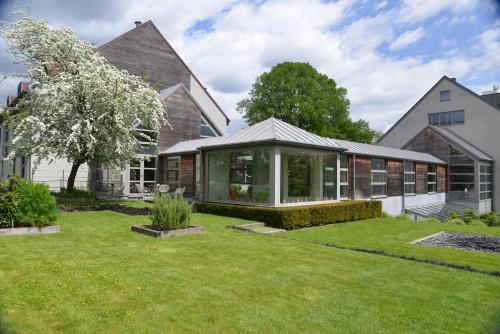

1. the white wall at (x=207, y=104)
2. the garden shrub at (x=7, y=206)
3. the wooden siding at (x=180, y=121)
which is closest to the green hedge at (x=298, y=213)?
the garden shrub at (x=7, y=206)

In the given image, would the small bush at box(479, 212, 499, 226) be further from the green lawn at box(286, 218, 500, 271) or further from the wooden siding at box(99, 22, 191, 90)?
the wooden siding at box(99, 22, 191, 90)

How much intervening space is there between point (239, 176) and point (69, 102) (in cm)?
896

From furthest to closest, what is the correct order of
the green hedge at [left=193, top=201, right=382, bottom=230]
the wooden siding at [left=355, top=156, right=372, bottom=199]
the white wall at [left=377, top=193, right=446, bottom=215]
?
the white wall at [left=377, top=193, right=446, bottom=215] → the wooden siding at [left=355, top=156, right=372, bottom=199] → the green hedge at [left=193, top=201, right=382, bottom=230]

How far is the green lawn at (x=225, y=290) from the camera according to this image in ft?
14.6

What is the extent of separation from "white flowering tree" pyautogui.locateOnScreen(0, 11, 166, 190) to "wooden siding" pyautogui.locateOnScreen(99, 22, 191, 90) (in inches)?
430

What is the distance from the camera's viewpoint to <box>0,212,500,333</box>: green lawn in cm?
445

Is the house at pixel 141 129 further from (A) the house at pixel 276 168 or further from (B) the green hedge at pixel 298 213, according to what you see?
(B) the green hedge at pixel 298 213

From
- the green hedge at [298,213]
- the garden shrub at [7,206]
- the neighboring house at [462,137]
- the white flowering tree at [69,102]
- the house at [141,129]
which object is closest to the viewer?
the garden shrub at [7,206]

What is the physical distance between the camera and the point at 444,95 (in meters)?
36.9

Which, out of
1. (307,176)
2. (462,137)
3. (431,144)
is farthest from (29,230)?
(462,137)

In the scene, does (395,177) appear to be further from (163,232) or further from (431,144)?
(163,232)

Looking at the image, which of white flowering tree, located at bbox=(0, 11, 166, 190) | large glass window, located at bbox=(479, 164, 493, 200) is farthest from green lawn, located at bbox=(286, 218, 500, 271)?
large glass window, located at bbox=(479, 164, 493, 200)

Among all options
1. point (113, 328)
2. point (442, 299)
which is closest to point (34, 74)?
point (113, 328)

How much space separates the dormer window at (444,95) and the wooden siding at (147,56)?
2528 cm
